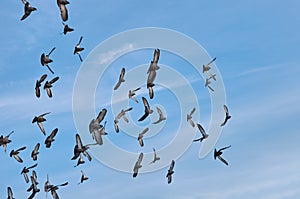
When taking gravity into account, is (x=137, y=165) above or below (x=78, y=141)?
below

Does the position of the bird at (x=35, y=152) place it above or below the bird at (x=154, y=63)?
below

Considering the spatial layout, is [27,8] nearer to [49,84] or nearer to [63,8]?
[63,8]

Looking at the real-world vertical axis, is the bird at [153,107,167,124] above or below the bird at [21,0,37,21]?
below

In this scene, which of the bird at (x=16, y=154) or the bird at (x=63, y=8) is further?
the bird at (x=16, y=154)

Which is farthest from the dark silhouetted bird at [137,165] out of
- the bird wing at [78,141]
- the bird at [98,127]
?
the bird wing at [78,141]

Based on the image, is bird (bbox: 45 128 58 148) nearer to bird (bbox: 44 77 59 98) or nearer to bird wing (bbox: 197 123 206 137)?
bird (bbox: 44 77 59 98)

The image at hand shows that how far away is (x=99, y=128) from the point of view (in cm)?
5062

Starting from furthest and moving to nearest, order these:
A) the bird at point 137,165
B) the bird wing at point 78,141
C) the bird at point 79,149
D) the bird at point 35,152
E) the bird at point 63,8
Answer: the bird at point 35,152
the bird at point 137,165
the bird wing at point 78,141
the bird at point 79,149
the bird at point 63,8

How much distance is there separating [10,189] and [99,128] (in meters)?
12.0

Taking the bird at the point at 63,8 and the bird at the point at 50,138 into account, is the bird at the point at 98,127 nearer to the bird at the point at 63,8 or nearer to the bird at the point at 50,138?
the bird at the point at 50,138

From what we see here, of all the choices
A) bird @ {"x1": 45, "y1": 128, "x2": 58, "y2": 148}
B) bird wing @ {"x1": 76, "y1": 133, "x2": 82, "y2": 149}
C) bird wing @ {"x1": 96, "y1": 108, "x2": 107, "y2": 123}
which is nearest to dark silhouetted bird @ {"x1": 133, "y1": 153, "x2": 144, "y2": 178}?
bird wing @ {"x1": 76, "y1": 133, "x2": 82, "y2": 149}

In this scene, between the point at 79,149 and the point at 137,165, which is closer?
the point at 79,149

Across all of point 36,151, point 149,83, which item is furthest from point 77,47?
point 36,151

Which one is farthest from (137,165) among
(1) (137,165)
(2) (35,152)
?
(2) (35,152)
